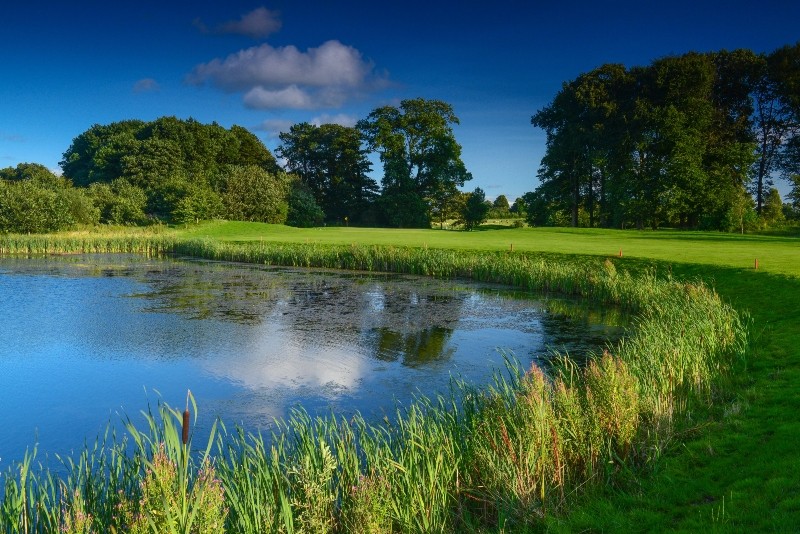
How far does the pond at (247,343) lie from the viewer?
35.0 feet

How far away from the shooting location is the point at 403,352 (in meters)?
15.0

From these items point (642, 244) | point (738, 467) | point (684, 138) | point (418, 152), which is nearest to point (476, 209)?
point (418, 152)

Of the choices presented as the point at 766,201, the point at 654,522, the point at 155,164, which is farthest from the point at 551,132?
the point at 654,522

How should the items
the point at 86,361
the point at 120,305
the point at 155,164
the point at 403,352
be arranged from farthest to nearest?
1. the point at 155,164
2. the point at 120,305
3. the point at 403,352
4. the point at 86,361

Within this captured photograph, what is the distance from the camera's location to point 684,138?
50562 mm

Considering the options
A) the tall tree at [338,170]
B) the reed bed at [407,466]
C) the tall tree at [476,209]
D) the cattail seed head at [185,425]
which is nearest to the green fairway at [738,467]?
the reed bed at [407,466]

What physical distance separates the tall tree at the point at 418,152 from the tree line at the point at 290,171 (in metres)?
0.13

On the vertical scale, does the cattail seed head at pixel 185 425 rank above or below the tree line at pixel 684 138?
below

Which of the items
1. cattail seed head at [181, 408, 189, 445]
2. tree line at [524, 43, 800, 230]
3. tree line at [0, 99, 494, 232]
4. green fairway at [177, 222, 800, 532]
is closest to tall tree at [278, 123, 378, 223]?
tree line at [0, 99, 494, 232]

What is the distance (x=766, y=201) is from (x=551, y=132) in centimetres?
2177

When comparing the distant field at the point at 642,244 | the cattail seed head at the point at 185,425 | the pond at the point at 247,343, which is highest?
the distant field at the point at 642,244

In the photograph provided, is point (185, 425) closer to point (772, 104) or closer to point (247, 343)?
point (247, 343)

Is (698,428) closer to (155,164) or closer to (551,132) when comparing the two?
(551,132)

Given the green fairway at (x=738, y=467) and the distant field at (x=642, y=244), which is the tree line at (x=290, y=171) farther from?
the green fairway at (x=738, y=467)
